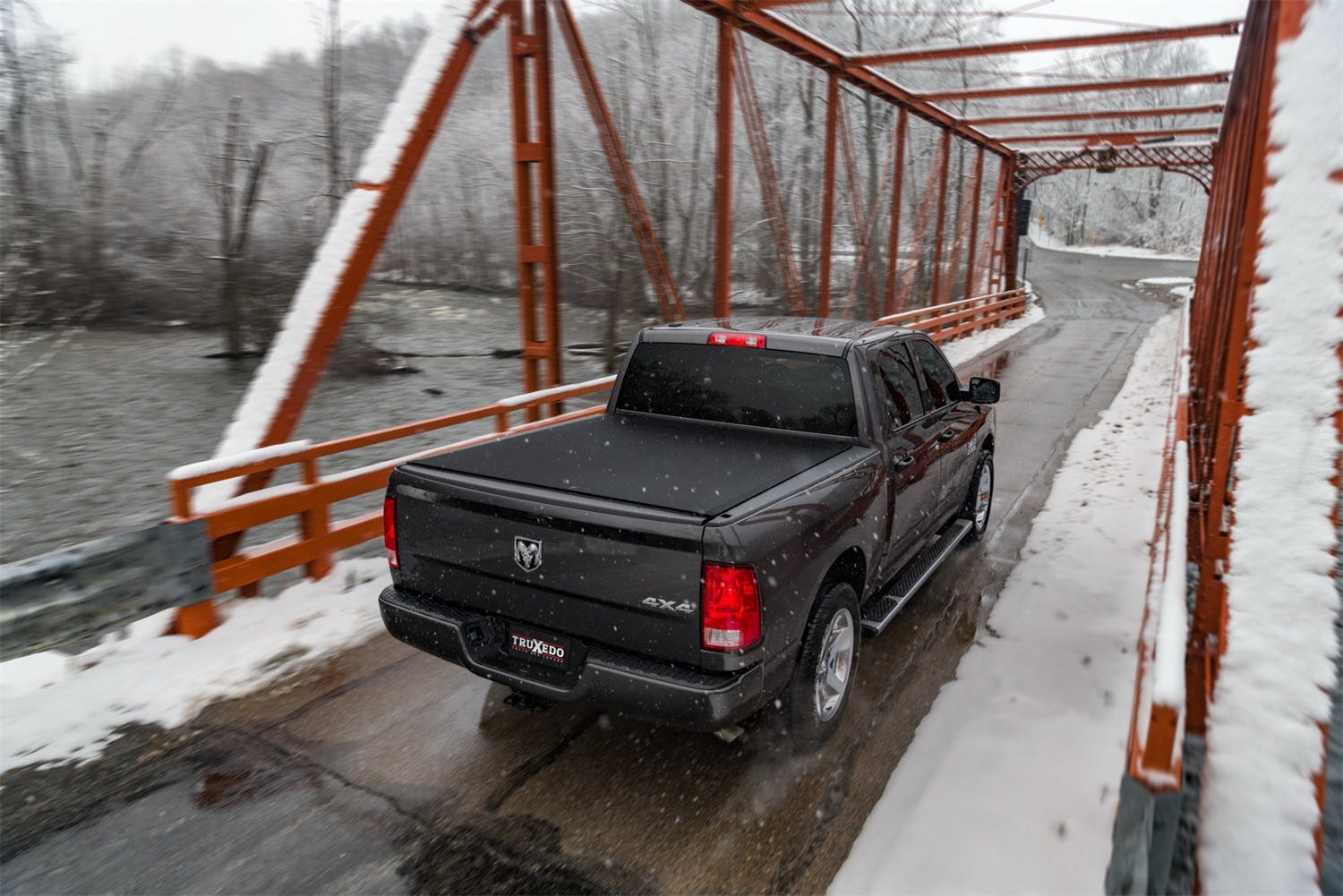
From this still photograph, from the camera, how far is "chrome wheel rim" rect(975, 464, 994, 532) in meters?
6.56

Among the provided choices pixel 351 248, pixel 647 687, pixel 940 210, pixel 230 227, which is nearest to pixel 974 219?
pixel 940 210

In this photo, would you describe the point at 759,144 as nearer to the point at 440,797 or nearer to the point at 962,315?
the point at 440,797

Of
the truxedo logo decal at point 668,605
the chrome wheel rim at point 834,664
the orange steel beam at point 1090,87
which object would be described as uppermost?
the orange steel beam at point 1090,87

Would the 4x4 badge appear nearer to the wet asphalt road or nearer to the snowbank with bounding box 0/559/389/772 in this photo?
the wet asphalt road

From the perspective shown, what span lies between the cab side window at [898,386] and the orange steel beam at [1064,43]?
8.58m

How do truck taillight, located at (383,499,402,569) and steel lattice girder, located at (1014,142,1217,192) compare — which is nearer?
truck taillight, located at (383,499,402,569)

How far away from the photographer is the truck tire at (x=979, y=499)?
21.0 feet

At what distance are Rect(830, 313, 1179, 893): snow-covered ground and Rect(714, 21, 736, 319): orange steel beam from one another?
5.00m

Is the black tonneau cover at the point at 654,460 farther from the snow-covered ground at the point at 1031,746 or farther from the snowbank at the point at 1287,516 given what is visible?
the snowbank at the point at 1287,516

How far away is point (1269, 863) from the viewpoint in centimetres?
248

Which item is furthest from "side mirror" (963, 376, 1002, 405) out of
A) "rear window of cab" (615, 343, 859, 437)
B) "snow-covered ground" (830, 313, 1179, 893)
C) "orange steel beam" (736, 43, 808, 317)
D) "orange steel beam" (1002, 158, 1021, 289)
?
"orange steel beam" (1002, 158, 1021, 289)

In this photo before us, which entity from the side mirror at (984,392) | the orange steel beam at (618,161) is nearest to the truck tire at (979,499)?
the side mirror at (984,392)

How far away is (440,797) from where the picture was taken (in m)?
3.48

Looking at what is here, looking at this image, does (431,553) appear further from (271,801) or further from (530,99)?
(530,99)
